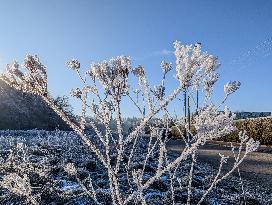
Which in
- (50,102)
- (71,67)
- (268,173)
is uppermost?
(71,67)

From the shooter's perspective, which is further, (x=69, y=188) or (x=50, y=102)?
(x=69, y=188)

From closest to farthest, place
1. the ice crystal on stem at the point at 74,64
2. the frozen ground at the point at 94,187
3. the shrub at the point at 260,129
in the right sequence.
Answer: the ice crystal on stem at the point at 74,64, the frozen ground at the point at 94,187, the shrub at the point at 260,129

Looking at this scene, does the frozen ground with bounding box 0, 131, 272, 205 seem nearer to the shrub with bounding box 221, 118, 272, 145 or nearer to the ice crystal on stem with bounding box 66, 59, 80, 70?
the ice crystal on stem with bounding box 66, 59, 80, 70

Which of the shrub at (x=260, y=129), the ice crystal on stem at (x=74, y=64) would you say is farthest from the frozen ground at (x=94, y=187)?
the shrub at (x=260, y=129)

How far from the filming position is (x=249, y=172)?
11.5 m

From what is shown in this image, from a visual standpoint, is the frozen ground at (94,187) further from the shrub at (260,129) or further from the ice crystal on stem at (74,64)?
the shrub at (260,129)

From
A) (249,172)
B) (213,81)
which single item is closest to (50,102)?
(213,81)

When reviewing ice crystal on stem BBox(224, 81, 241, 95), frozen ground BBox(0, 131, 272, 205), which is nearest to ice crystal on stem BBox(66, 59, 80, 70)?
ice crystal on stem BBox(224, 81, 241, 95)

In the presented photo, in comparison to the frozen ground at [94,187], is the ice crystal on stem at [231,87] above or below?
above

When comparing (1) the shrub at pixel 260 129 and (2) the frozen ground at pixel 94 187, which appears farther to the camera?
(1) the shrub at pixel 260 129

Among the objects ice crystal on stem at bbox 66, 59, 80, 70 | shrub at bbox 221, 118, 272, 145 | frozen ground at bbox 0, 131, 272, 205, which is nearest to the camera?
ice crystal on stem at bbox 66, 59, 80, 70

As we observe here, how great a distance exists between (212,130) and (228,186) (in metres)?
6.81

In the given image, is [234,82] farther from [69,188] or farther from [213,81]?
[69,188]

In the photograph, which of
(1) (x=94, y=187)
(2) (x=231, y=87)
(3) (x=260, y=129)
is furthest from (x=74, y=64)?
(3) (x=260, y=129)
